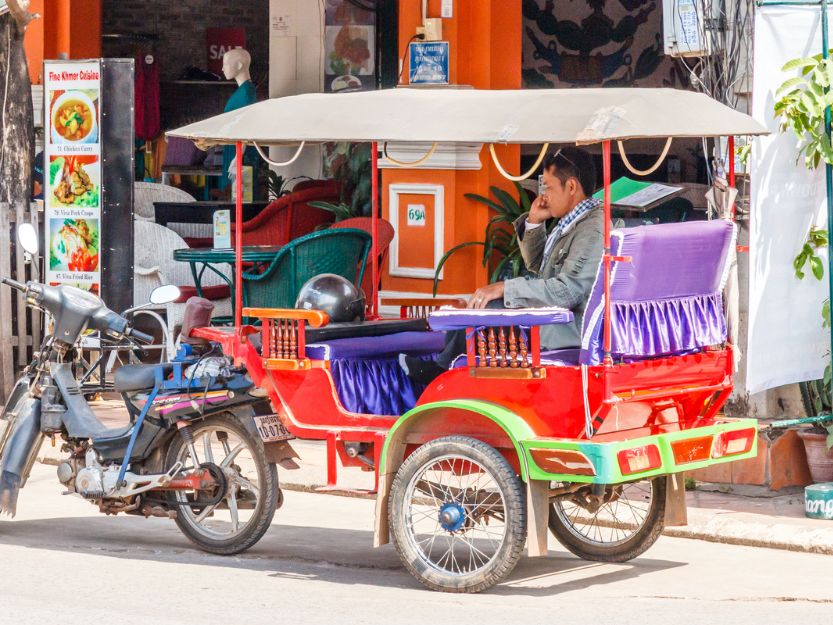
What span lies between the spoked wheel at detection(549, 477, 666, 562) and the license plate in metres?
1.23

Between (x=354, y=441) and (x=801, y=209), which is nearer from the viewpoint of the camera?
(x=354, y=441)

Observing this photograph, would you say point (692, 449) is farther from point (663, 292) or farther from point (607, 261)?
point (607, 261)

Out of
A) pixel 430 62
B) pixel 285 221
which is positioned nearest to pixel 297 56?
pixel 285 221

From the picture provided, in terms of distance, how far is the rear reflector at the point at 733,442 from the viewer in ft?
20.9

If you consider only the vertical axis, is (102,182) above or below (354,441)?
above

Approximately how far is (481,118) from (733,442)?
1.70 metres

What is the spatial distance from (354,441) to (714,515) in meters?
2.11

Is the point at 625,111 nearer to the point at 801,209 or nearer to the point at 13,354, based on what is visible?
the point at 801,209

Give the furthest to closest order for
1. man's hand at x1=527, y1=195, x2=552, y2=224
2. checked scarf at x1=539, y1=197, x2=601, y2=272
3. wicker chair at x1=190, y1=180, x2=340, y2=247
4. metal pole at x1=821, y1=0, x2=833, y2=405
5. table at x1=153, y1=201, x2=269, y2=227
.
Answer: table at x1=153, y1=201, x2=269, y2=227 < wicker chair at x1=190, y1=180, x2=340, y2=247 < metal pole at x1=821, y1=0, x2=833, y2=405 < man's hand at x1=527, y1=195, x2=552, y2=224 < checked scarf at x1=539, y1=197, x2=601, y2=272

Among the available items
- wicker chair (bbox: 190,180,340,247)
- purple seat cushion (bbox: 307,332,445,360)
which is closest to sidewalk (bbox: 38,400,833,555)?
purple seat cushion (bbox: 307,332,445,360)

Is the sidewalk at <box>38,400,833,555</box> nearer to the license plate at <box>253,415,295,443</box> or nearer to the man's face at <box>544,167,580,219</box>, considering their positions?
the license plate at <box>253,415,295,443</box>

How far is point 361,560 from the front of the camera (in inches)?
273

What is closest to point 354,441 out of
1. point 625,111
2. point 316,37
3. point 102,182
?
point 625,111

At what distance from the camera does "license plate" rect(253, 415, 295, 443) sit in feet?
22.2
